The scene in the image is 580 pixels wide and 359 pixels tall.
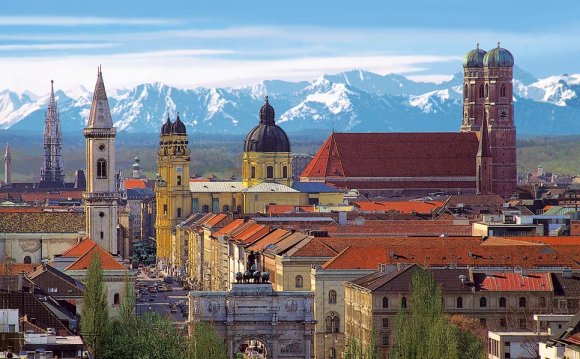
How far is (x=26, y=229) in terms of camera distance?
6063 inches

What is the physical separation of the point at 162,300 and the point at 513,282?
5327 cm

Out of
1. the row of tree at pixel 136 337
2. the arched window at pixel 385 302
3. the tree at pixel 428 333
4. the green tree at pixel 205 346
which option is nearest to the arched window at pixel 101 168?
the arched window at pixel 385 302

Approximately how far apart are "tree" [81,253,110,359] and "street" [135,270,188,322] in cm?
2631

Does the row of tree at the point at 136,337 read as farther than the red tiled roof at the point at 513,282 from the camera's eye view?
No

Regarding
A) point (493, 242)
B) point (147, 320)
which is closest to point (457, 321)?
point (147, 320)

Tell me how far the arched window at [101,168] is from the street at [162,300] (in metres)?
8.35

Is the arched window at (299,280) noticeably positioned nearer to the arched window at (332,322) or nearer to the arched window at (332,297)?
the arched window at (332,297)

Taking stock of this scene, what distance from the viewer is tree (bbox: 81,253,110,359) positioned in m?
83.2

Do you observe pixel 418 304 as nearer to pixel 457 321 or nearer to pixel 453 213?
pixel 457 321

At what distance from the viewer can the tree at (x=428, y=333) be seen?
254 feet

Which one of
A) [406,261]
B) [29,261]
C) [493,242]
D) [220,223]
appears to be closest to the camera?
[406,261]

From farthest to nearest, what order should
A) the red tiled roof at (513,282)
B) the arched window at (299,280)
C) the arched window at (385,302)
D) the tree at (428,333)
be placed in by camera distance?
the arched window at (299,280)
the red tiled roof at (513,282)
the arched window at (385,302)
the tree at (428,333)

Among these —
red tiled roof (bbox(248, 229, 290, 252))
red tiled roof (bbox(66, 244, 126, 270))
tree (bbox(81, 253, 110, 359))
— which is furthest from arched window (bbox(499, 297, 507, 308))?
red tiled roof (bbox(248, 229, 290, 252))

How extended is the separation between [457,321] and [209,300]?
12369 millimetres
